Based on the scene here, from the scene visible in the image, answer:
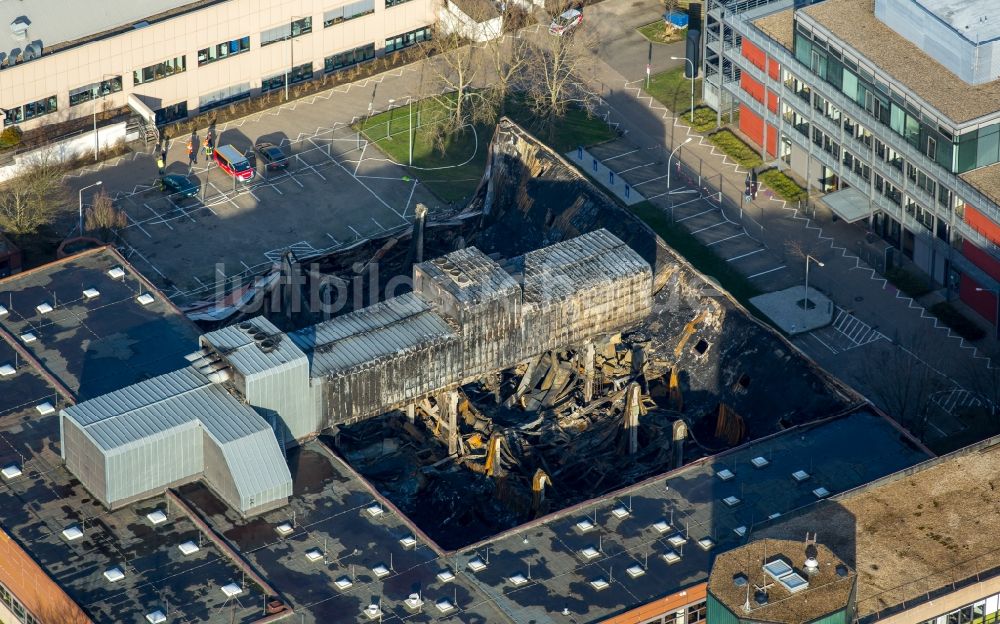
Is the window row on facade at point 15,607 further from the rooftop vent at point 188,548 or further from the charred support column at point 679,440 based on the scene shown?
the charred support column at point 679,440

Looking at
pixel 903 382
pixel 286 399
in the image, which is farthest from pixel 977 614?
pixel 286 399

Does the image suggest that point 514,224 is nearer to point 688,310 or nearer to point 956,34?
point 688,310

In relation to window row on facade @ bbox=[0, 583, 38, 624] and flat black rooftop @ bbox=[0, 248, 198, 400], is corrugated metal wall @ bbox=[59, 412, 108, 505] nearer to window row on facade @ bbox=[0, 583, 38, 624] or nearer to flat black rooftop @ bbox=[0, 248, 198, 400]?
window row on facade @ bbox=[0, 583, 38, 624]

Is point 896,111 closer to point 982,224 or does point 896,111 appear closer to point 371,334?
point 982,224

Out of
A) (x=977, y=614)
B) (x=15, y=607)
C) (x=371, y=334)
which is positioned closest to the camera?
(x=977, y=614)

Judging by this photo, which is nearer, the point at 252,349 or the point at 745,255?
the point at 252,349

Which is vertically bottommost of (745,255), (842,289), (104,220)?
(842,289)
